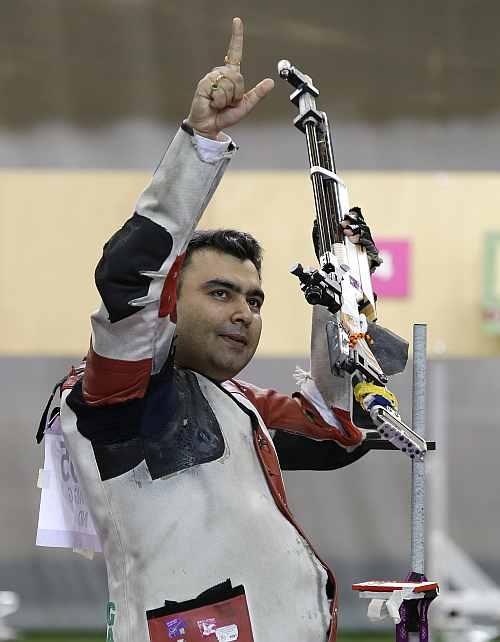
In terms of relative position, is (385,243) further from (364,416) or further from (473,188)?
(364,416)

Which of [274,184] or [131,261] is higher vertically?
[274,184]

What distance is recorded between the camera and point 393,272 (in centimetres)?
402

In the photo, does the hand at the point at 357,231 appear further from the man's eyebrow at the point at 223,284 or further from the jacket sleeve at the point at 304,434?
the jacket sleeve at the point at 304,434

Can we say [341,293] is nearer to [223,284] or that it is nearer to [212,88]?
[223,284]

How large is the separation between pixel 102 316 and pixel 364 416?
41 cm

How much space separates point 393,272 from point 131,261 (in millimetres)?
2591

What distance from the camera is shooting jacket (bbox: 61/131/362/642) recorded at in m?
1.52

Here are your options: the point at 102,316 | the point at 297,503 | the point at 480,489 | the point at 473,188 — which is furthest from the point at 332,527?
the point at 102,316

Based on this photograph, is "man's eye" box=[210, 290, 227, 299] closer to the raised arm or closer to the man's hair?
the man's hair

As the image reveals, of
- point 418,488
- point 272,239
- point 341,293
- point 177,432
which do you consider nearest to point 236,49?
point 341,293

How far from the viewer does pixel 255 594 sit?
1.67 meters

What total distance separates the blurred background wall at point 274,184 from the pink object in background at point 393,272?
0.03 m

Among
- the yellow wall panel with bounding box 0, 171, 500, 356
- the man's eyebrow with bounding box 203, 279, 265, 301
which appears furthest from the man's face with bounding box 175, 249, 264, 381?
the yellow wall panel with bounding box 0, 171, 500, 356

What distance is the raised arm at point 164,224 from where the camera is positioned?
1.51 metres
